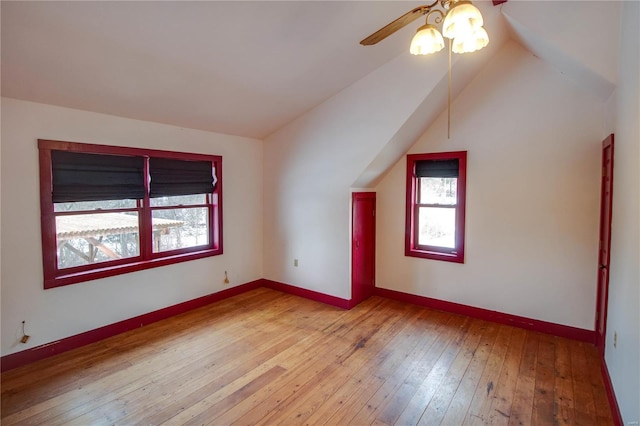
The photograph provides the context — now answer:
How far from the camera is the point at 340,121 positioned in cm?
418

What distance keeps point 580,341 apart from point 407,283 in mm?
1990

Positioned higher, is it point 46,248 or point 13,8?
point 13,8

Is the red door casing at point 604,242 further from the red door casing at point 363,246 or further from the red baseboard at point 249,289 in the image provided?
the red door casing at point 363,246

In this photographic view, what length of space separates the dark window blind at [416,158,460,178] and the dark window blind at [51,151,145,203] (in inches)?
142

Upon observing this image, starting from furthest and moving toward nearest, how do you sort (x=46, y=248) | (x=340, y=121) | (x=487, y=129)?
(x=340, y=121), (x=487, y=129), (x=46, y=248)

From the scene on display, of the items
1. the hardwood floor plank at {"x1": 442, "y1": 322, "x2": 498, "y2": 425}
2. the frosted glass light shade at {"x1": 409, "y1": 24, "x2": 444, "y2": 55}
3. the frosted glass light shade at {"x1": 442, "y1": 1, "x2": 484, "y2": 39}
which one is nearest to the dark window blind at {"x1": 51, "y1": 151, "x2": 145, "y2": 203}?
the frosted glass light shade at {"x1": 409, "y1": 24, "x2": 444, "y2": 55}

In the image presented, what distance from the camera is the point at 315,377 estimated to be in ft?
9.12

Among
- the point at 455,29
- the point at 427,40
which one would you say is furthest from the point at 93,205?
the point at 455,29

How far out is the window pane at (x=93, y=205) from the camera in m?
3.18

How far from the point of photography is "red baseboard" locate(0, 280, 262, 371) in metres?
2.88

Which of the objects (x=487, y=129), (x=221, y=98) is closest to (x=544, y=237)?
(x=487, y=129)

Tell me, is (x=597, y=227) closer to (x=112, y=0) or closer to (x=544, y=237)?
(x=544, y=237)

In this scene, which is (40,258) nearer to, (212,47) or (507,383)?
(212,47)

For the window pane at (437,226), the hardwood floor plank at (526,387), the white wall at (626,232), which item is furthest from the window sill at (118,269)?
the white wall at (626,232)
